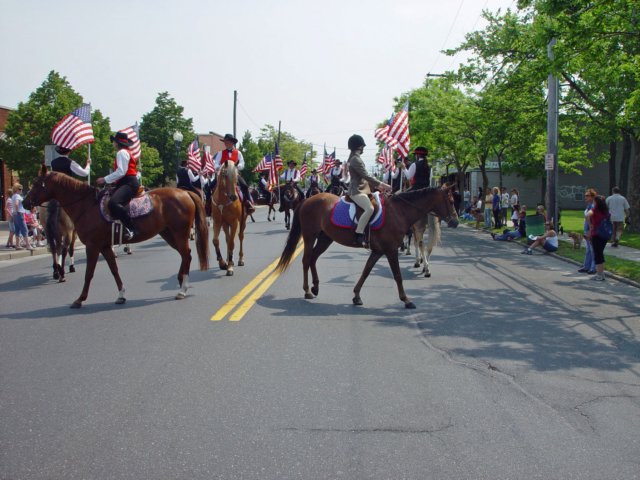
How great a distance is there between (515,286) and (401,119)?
282 inches

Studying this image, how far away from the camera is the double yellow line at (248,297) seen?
8.61 m

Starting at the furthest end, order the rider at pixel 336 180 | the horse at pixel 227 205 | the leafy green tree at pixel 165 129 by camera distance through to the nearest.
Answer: the leafy green tree at pixel 165 129, the rider at pixel 336 180, the horse at pixel 227 205

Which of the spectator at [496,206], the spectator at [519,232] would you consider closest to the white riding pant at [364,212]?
the spectator at [519,232]

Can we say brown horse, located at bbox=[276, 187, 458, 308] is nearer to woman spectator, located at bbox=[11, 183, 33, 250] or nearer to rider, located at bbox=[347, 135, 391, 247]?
rider, located at bbox=[347, 135, 391, 247]

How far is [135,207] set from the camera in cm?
987

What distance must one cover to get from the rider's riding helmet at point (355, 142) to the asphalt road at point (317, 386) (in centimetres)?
250

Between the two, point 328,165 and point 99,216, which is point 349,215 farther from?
point 328,165

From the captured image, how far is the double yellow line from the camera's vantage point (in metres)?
8.61

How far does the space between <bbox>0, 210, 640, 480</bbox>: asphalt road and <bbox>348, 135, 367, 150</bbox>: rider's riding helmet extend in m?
2.50

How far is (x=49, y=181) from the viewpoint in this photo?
9.76m

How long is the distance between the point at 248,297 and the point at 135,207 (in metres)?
2.33

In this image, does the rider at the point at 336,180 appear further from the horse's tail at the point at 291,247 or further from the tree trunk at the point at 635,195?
the horse's tail at the point at 291,247

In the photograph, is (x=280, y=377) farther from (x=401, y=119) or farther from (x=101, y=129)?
(x=101, y=129)

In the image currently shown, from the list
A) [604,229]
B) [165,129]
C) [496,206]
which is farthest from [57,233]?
[165,129]
